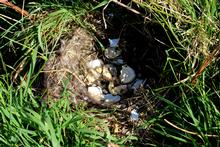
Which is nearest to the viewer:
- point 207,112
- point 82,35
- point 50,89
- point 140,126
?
point 207,112

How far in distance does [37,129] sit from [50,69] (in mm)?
352

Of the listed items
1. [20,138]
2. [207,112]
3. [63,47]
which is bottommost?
[20,138]

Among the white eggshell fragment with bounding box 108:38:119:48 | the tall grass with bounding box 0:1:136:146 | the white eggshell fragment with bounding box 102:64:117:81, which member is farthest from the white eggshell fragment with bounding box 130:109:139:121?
the white eggshell fragment with bounding box 108:38:119:48

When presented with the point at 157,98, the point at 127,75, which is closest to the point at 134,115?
the point at 157,98

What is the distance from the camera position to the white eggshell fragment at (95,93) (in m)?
2.24

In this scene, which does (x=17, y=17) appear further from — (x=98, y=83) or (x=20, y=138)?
(x=20, y=138)

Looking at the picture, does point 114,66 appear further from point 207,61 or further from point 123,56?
point 207,61

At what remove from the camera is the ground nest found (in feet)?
7.21

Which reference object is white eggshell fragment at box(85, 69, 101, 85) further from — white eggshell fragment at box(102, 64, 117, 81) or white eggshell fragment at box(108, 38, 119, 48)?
white eggshell fragment at box(108, 38, 119, 48)

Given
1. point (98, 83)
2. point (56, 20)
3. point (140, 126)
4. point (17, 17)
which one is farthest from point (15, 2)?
point (140, 126)

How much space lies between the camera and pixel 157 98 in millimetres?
2102

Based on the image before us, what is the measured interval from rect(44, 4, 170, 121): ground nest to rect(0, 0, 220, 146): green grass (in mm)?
62

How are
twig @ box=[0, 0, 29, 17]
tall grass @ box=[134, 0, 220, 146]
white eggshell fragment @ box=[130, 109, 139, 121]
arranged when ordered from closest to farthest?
tall grass @ box=[134, 0, 220, 146] < white eggshell fragment @ box=[130, 109, 139, 121] < twig @ box=[0, 0, 29, 17]

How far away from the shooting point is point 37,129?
1.98 meters
